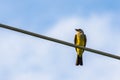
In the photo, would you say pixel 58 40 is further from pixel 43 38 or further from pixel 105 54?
pixel 105 54

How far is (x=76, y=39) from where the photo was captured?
1386cm

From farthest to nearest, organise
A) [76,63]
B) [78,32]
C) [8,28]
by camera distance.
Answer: [78,32] → [76,63] → [8,28]

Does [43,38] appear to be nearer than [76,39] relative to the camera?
Yes

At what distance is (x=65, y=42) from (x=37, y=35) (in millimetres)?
418

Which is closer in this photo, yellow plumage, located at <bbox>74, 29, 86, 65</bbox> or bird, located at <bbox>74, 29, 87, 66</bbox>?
bird, located at <bbox>74, 29, 87, 66</bbox>

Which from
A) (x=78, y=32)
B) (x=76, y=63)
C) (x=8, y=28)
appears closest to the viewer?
(x=8, y=28)

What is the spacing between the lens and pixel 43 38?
657 centimetres

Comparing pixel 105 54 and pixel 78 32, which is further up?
pixel 105 54

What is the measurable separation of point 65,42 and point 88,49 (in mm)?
347

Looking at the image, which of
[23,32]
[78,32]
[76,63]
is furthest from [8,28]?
[78,32]

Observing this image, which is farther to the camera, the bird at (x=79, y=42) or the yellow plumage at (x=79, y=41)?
the yellow plumage at (x=79, y=41)

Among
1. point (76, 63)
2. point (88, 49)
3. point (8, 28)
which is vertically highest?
point (8, 28)

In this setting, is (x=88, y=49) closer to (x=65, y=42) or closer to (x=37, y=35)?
(x=65, y=42)

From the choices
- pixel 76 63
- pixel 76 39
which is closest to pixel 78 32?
pixel 76 39
